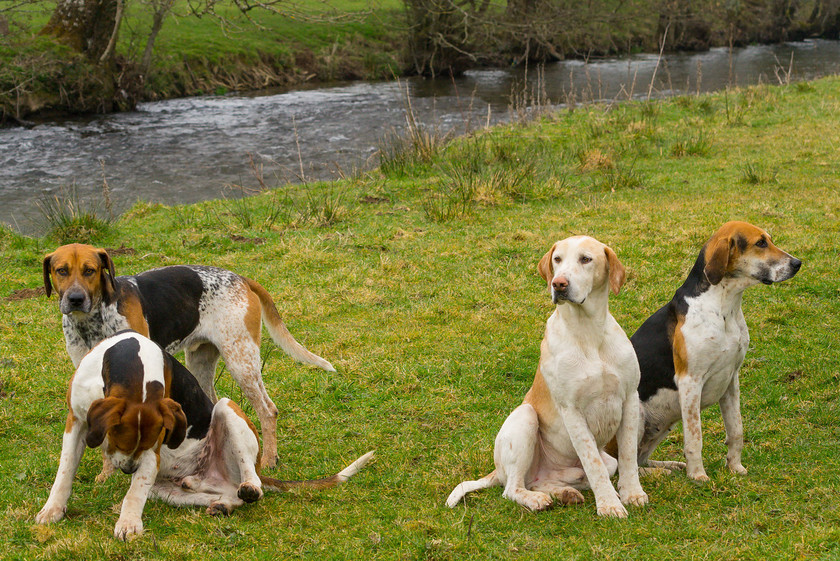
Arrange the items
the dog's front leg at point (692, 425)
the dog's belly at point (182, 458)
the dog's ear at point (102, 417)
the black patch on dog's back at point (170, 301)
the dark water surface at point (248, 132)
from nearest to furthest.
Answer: the dog's ear at point (102, 417), the dog's belly at point (182, 458), the dog's front leg at point (692, 425), the black patch on dog's back at point (170, 301), the dark water surface at point (248, 132)

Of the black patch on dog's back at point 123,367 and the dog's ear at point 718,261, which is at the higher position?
the dog's ear at point 718,261

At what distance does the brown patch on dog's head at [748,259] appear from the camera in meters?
4.84

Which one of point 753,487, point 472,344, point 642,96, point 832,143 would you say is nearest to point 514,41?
point 642,96

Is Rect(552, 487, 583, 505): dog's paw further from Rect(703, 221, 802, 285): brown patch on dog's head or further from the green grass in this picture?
Rect(703, 221, 802, 285): brown patch on dog's head

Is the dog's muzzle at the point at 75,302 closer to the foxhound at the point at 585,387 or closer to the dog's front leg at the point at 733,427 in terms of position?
the foxhound at the point at 585,387

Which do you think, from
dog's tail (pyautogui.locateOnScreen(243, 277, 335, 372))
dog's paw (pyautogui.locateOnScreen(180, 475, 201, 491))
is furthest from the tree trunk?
dog's paw (pyautogui.locateOnScreen(180, 475, 201, 491))

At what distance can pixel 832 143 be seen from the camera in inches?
582

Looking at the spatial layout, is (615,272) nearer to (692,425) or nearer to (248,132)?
(692,425)

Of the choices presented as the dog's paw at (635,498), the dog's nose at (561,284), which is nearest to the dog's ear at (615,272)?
the dog's nose at (561,284)

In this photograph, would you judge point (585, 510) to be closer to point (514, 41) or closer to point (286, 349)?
point (286, 349)

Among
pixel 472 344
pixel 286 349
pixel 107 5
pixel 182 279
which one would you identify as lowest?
pixel 472 344

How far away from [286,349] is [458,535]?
7.61 ft

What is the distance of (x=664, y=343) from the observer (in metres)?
5.12

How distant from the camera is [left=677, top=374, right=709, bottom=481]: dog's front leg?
15.8 ft
